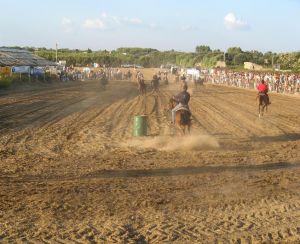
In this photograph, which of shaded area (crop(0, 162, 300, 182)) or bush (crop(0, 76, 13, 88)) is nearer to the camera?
shaded area (crop(0, 162, 300, 182))

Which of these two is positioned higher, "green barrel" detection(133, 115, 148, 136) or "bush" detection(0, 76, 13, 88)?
"green barrel" detection(133, 115, 148, 136)

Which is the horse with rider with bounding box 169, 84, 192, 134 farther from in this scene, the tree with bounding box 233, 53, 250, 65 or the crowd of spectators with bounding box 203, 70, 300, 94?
the tree with bounding box 233, 53, 250, 65

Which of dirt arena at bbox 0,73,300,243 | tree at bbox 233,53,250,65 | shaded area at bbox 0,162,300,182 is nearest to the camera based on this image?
dirt arena at bbox 0,73,300,243

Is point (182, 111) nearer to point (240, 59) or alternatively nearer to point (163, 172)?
point (163, 172)

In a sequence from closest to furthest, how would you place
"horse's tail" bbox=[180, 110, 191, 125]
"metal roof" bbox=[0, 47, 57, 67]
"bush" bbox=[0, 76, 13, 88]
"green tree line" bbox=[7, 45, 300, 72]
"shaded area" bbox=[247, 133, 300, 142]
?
"horse's tail" bbox=[180, 110, 191, 125] < "shaded area" bbox=[247, 133, 300, 142] < "bush" bbox=[0, 76, 13, 88] < "metal roof" bbox=[0, 47, 57, 67] < "green tree line" bbox=[7, 45, 300, 72]

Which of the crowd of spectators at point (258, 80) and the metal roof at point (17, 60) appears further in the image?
the metal roof at point (17, 60)

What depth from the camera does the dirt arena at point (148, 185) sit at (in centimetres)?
744

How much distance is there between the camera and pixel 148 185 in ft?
33.6

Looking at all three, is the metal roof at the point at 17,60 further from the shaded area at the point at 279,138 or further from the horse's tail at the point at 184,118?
the horse's tail at the point at 184,118

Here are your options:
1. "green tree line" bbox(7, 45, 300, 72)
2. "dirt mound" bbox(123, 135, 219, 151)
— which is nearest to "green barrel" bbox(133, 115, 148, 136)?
"dirt mound" bbox(123, 135, 219, 151)

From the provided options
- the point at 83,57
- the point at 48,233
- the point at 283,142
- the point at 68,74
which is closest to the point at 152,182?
the point at 48,233

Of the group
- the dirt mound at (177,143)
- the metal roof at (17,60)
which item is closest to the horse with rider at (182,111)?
the dirt mound at (177,143)

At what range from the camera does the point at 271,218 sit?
26.9 ft

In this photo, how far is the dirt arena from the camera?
7.44m
